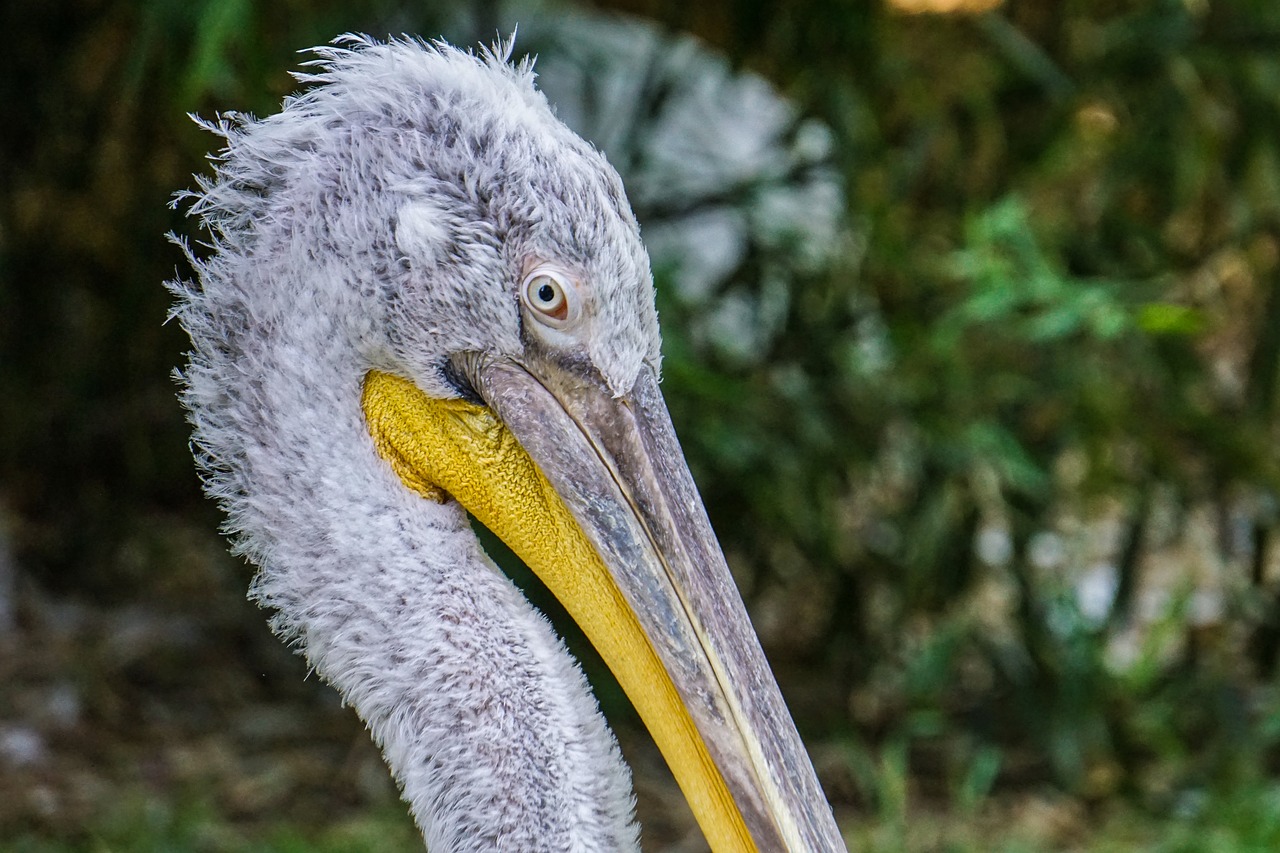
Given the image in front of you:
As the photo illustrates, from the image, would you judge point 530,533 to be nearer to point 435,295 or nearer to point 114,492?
point 435,295

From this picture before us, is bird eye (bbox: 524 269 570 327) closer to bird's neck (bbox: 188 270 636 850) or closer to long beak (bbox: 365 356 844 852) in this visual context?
long beak (bbox: 365 356 844 852)

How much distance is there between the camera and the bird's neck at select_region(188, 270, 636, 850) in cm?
178

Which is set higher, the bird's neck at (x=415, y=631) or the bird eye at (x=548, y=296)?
the bird eye at (x=548, y=296)

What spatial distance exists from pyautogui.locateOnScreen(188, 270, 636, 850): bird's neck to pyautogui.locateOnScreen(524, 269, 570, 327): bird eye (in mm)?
243

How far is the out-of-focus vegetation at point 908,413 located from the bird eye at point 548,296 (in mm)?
1626

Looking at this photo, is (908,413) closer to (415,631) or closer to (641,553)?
(641,553)

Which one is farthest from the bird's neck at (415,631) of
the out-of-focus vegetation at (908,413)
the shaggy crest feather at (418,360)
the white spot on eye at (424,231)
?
the out-of-focus vegetation at (908,413)

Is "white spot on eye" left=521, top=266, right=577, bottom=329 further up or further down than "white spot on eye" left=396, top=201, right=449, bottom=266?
further down

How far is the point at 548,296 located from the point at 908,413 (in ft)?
7.35

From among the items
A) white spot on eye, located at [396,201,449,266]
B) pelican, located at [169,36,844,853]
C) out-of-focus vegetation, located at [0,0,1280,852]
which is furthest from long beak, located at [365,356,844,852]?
out-of-focus vegetation, located at [0,0,1280,852]

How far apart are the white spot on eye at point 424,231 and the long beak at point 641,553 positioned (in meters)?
0.15

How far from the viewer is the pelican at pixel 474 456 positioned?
5.82 ft

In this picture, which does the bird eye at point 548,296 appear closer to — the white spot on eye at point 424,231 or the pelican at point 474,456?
the pelican at point 474,456

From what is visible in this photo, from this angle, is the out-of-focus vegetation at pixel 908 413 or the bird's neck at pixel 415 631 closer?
the bird's neck at pixel 415 631
